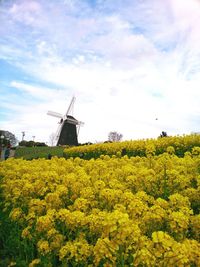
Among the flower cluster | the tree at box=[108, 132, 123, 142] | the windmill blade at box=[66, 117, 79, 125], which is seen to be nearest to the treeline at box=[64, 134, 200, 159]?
the flower cluster

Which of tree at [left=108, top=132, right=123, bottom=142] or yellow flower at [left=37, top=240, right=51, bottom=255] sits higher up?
tree at [left=108, top=132, right=123, bottom=142]

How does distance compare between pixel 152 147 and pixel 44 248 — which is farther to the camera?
pixel 152 147

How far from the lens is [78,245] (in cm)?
519

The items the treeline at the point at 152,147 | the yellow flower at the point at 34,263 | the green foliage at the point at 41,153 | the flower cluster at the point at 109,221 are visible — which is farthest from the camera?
the green foliage at the point at 41,153

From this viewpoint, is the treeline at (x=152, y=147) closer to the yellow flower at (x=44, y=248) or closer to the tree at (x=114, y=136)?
the yellow flower at (x=44, y=248)

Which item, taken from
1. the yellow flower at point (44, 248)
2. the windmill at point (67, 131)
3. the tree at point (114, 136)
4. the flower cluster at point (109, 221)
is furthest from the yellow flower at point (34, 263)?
the tree at point (114, 136)

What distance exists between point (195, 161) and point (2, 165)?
22.1 feet

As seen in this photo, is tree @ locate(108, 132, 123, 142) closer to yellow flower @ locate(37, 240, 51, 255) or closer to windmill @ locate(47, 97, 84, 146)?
windmill @ locate(47, 97, 84, 146)

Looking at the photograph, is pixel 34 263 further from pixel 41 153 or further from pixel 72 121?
pixel 72 121

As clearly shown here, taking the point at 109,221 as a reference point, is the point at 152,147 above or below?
above

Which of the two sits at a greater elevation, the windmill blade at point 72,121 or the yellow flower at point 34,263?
the windmill blade at point 72,121

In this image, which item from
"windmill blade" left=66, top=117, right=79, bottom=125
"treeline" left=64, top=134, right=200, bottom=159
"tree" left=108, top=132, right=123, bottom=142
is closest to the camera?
"treeline" left=64, top=134, right=200, bottom=159

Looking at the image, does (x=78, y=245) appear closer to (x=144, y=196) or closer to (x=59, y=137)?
(x=144, y=196)

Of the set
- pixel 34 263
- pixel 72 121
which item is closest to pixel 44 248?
pixel 34 263
